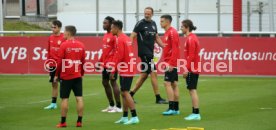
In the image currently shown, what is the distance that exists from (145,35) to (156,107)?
2136mm

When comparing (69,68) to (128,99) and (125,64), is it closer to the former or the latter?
(125,64)

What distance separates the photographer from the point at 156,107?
739 inches

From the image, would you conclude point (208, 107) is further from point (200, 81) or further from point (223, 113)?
point (200, 81)

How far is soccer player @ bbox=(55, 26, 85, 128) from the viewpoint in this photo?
599 inches

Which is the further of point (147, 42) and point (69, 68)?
point (147, 42)

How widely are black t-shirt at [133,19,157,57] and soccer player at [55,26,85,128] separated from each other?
451 centimetres

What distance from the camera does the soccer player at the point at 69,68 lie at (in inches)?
599

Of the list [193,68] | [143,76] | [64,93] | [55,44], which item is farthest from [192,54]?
[55,44]

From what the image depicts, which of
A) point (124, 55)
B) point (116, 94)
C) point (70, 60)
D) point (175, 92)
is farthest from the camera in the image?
point (116, 94)

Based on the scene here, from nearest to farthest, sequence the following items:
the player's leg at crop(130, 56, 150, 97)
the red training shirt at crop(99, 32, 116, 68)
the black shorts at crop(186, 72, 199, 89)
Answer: the black shorts at crop(186, 72, 199, 89), the red training shirt at crop(99, 32, 116, 68), the player's leg at crop(130, 56, 150, 97)

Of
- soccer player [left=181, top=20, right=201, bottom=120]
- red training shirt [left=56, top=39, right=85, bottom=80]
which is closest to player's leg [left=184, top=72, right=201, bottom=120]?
soccer player [left=181, top=20, right=201, bottom=120]

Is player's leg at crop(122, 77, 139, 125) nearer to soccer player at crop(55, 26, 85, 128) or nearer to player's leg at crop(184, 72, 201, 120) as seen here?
soccer player at crop(55, 26, 85, 128)

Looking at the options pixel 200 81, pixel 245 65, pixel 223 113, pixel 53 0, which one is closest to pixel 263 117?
pixel 223 113

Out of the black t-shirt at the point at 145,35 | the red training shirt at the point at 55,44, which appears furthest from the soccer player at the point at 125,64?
the black t-shirt at the point at 145,35
